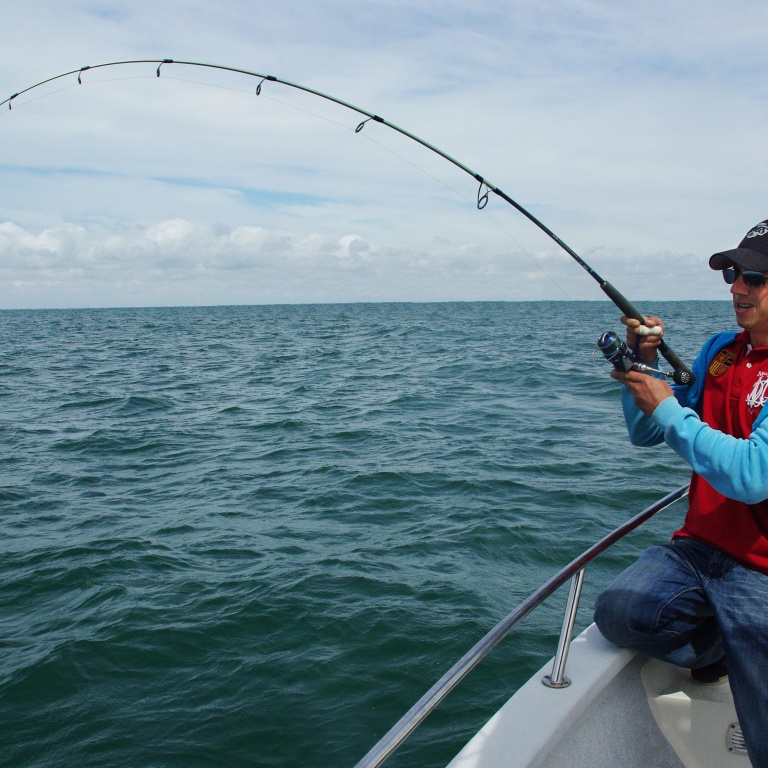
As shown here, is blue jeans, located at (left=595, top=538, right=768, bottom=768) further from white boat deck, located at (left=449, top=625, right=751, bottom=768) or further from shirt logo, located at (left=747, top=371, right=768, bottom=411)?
shirt logo, located at (left=747, top=371, right=768, bottom=411)

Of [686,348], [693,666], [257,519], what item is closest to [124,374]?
[257,519]

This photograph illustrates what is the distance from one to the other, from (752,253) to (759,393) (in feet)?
1.32

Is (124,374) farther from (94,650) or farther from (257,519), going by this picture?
(94,650)

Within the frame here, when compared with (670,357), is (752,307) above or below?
above

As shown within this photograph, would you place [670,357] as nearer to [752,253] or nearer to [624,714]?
[752,253]

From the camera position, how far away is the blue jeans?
2.04 metres

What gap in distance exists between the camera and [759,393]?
213 cm

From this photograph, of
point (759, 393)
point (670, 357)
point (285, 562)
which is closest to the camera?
point (759, 393)

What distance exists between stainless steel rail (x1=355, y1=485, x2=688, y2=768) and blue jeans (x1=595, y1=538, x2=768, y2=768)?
163mm

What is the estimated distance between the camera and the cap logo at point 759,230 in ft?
7.14

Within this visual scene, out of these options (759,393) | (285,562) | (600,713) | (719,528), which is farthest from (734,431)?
(285,562)

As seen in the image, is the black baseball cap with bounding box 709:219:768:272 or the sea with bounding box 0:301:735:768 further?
the sea with bounding box 0:301:735:768

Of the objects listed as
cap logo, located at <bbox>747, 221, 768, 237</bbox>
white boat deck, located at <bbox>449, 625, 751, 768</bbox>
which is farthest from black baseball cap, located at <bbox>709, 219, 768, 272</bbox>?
white boat deck, located at <bbox>449, 625, 751, 768</bbox>

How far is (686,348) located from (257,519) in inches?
764
